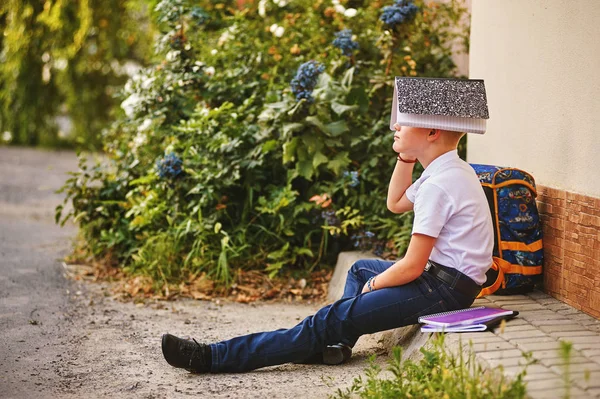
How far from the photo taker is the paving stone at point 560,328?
3129 mm

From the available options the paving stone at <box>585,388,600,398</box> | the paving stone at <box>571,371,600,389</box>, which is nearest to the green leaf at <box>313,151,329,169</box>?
the paving stone at <box>571,371,600,389</box>

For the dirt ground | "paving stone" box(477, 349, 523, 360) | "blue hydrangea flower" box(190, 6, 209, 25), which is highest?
"blue hydrangea flower" box(190, 6, 209, 25)

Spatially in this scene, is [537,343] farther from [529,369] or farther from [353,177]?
[353,177]

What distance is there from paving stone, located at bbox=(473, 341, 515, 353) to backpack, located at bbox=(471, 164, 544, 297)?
71cm

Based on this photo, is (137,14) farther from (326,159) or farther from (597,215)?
(597,215)

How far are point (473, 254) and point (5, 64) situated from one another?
416 inches

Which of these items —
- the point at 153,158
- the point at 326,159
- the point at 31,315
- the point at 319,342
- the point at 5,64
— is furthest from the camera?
the point at 5,64

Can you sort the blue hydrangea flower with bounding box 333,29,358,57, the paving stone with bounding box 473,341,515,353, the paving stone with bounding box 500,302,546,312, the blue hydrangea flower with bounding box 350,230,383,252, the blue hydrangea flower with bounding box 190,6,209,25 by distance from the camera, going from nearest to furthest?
1. the paving stone with bounding box 473,341,515,353
2. the paving stone with bounding box 500,302,546,312
3. the blue hydrangea flower with bounding box 350,230,383,252
4. the blue hydrangea flower with bounding box 333,29,358,57
5. the blue hydrangea flower with bounding box 190,6,209,25

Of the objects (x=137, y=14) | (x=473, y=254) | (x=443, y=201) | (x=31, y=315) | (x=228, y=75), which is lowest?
(x=31, y=315)

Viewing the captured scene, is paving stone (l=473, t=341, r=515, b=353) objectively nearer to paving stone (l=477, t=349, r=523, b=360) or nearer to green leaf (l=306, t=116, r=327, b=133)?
paving stone (l=477, t=349, r=523, b=360)

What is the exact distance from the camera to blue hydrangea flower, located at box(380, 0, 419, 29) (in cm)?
508

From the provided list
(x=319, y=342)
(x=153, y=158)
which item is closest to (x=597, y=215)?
(x=319, y=342)

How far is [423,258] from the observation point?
10.1ft

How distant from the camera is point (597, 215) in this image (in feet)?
10.7
